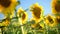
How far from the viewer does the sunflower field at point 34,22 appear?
1200 mm

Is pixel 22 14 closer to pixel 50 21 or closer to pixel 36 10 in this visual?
pixel 36 10

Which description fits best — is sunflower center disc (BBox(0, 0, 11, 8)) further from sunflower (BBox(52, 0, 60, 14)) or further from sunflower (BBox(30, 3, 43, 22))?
sunflower (BBox(52, 0, 60, 14))

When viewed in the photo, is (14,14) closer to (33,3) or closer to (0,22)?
(0,22)

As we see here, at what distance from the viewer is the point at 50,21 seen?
1.33 metres

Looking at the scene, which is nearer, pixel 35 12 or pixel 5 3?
pixel 5 3

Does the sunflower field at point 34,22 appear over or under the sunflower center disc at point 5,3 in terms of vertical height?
under

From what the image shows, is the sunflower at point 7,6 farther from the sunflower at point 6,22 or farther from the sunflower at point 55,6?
the sunflower at point 55,6

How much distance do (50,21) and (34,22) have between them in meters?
0.12

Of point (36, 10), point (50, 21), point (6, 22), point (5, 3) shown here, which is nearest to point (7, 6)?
point (5, 3)

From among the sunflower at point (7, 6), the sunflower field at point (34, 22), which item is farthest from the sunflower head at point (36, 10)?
the sunflower at point (7, 6)

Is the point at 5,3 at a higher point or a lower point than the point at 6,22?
higher

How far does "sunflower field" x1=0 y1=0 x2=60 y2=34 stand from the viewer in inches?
47.3

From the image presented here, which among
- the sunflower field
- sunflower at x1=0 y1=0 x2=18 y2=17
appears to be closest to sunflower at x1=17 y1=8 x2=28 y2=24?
the sunflower field

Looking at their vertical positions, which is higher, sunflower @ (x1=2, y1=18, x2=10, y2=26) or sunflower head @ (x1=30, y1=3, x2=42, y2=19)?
sunflower head @ (x1=30, y1=3, x2=42, y2=19)
